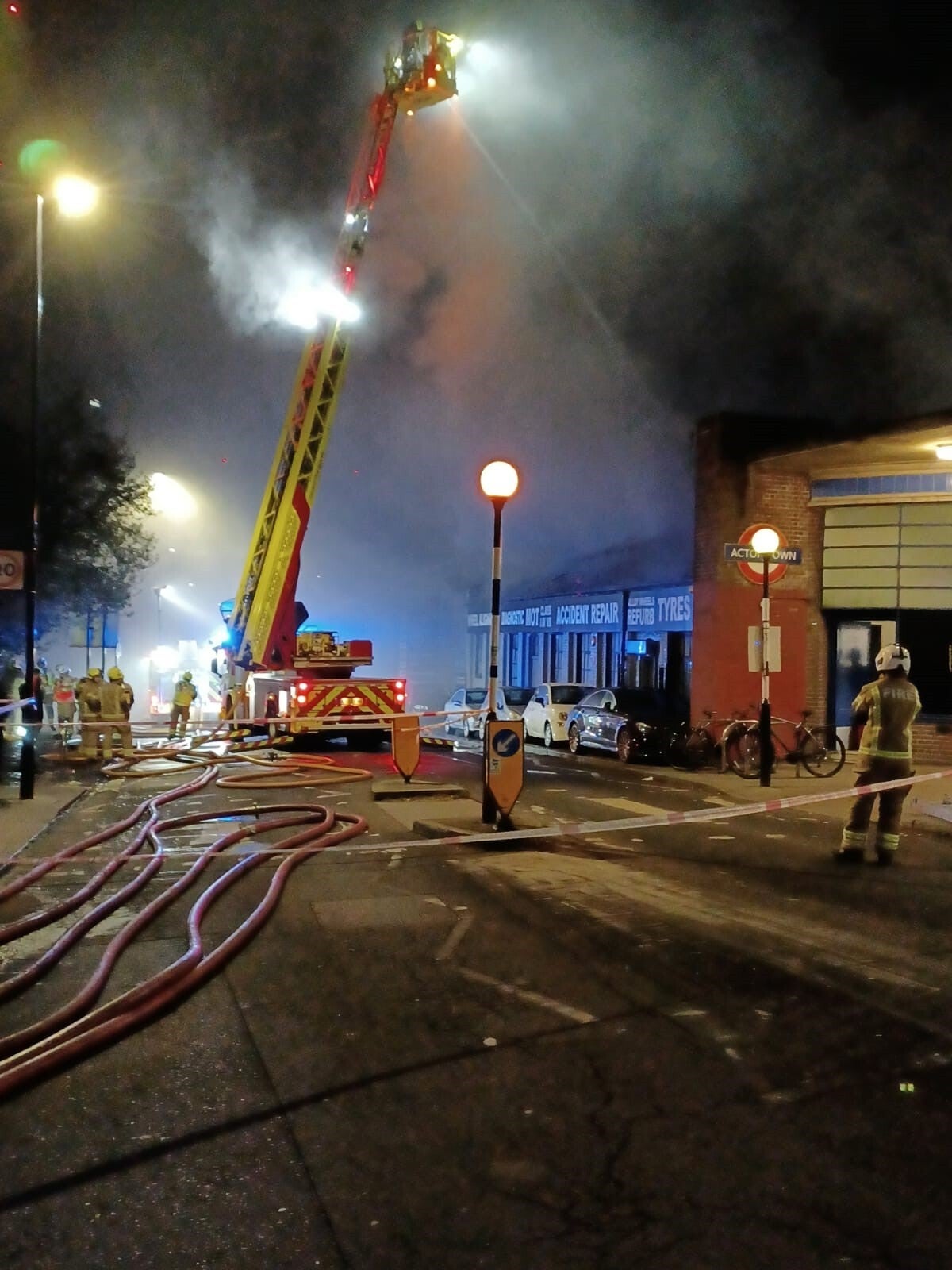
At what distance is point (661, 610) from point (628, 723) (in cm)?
748

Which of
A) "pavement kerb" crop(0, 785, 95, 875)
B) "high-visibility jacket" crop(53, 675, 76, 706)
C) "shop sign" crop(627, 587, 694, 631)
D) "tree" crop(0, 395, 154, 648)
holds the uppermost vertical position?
"tree" crop(0, 395, 154, 648)

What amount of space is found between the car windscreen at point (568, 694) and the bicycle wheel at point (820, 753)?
689 centimetres

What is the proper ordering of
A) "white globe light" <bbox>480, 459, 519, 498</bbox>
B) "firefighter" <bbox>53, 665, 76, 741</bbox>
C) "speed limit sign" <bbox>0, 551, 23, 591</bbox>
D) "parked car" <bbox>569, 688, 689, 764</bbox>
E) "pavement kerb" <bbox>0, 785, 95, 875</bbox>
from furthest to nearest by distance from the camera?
"firefighter" <bbox>53, 665, 76, 741</bbox> → "parked car" <bbox>569, 688, 689, 764</bbox> → "speed limit sign" <bbox>0, 551, 23, 591</bbox> → "white globe light" <bbox>480, 459, 519, 498</bbox> → "pavement kerb" <bbox>0, 785, 95, 875</bbox>

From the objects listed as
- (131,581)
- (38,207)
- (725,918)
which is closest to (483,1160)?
(725,918)

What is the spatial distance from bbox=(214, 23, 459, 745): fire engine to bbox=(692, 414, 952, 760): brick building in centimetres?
588

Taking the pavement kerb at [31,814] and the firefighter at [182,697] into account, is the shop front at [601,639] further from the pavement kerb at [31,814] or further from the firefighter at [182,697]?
the pavement kerb at [31,814]

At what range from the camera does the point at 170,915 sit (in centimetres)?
656

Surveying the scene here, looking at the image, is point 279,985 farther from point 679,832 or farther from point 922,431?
point 922,431

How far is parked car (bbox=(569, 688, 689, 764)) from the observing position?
666 inches

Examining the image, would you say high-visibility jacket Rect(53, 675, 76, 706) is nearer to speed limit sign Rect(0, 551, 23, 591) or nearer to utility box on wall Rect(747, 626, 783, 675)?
speed limit sign Rect(0, 551, 23, 591)

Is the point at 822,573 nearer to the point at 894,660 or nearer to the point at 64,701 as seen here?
the point at 894,660

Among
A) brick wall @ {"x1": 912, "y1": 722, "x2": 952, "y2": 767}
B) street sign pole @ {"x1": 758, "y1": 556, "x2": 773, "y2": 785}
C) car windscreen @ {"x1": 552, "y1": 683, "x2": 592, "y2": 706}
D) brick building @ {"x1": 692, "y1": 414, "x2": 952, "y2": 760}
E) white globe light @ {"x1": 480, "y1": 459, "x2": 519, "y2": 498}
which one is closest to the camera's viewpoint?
white globe light @ {"x1": 480, "y1": 459, "x2": 519, "y2": 498}

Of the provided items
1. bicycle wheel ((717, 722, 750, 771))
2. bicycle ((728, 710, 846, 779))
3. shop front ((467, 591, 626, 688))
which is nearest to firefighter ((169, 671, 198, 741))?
shop front ((467, 591, 626, 688))

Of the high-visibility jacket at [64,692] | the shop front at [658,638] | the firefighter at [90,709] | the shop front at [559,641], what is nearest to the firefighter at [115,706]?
the firefighter at [90,709]
